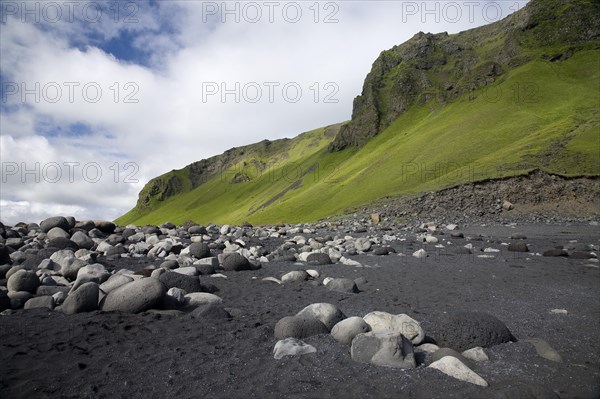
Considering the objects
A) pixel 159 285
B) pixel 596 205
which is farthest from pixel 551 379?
pixel 596 205

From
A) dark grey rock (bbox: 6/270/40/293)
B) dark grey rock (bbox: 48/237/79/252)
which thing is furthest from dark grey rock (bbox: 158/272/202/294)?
dark grey rock (bbox: 48/237/79/252)

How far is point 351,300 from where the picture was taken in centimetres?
1184

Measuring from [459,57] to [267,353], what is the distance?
181m

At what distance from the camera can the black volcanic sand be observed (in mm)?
5867

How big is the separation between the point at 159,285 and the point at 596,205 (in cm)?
4744

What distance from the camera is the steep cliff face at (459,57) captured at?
11312 cm

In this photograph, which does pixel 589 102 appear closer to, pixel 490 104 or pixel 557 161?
pixel 490 104

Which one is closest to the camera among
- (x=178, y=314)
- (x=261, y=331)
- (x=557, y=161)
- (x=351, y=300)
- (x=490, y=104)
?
(x=261, y=331)

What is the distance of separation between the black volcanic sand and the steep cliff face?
11764 centimetres

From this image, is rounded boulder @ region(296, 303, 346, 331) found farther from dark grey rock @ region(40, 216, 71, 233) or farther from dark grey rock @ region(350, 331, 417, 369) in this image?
dark grey rock @ region(40, 216, 71, 233)

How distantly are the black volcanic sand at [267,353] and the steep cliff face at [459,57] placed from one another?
118 metres

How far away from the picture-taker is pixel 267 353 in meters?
7.35

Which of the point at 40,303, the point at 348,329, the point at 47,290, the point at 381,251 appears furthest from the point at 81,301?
the point at 381,251

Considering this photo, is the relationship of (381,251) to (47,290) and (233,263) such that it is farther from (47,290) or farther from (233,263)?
(47,290)
